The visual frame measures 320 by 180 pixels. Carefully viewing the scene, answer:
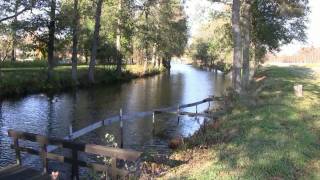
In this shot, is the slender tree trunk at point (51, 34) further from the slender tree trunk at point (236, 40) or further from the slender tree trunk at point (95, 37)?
the slender tree trunk at point (236, 40)

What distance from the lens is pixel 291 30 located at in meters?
53.8

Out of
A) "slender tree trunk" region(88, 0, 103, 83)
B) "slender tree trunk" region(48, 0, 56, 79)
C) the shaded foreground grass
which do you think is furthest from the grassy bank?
the shaded foreground grass

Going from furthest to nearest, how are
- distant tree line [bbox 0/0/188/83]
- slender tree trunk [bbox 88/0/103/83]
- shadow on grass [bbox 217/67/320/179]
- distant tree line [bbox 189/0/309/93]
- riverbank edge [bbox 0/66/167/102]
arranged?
slender tree trunk [bbox 88/0/103/83] → distant tree line [bbox 0/0/188/83] → riverbank edge [bbox 0/66/167/102] → distant tree line [bbox 189/0/309/93] → shadow on grass [bbox 217/67/320/179]

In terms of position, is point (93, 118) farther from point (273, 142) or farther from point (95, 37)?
point (95, 37)

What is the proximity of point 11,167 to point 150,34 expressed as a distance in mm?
50816

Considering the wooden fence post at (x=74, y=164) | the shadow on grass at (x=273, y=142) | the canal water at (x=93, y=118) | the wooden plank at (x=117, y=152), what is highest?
the wooden plank at (x=117, y=152)

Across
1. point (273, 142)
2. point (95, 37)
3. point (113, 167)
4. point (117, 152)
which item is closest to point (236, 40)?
point (273, 142)

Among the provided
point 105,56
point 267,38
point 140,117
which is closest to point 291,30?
point 267,38

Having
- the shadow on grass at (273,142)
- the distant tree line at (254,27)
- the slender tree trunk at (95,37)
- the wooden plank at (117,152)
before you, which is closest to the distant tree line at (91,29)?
the slender tree trunk at (95,37)

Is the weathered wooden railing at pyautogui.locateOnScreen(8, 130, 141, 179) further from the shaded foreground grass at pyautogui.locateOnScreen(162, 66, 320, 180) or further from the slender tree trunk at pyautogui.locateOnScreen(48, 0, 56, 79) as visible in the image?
the slender tree trunk at pyautogui.locateOnScreen(48, 0, 56, 79)

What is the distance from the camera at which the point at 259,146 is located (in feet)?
42.0

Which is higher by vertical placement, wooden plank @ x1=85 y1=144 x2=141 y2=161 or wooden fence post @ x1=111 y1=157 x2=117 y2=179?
wooden plank @ x1=85 y1=144 x2=141 y2=161

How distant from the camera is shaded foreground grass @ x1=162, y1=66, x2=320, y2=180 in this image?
34.3ft

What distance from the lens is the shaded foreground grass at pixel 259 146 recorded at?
10.4m
